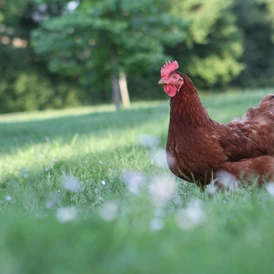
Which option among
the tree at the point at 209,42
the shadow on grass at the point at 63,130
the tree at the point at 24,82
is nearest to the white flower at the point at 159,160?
the shadow on grass at the point at 63,130

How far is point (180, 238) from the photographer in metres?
1.28

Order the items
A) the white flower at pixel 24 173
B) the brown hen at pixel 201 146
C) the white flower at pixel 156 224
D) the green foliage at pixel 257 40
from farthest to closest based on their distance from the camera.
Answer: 1. the green foliage at pixel 257 40
2. the white flower at pixel 24 173
3. the brown hen at pixel 201 146
4. the white flower at pixel 156 224

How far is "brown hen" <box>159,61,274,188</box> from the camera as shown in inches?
112

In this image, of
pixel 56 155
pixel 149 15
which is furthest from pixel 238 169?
pixel 149 15

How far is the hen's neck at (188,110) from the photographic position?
2.93 m

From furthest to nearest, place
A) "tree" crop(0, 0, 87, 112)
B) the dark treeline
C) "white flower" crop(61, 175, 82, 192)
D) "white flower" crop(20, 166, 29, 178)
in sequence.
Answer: "tree" crop(0, 0, 87, 112) → the dark treeline → "white flower" crop(20, 166, 29, 178) → "white flower" crop(61, 175, 82, 192)

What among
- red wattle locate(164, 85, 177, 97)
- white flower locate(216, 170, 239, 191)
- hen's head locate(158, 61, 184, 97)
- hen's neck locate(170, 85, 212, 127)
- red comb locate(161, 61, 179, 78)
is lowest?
white flower locate(216, 170, 239, 191)

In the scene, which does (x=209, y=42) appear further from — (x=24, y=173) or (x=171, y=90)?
(x=171, y=90)

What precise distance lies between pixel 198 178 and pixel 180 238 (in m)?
1.64

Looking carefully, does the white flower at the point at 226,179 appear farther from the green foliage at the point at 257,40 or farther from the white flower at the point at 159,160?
the green foliage at the point at 257,40

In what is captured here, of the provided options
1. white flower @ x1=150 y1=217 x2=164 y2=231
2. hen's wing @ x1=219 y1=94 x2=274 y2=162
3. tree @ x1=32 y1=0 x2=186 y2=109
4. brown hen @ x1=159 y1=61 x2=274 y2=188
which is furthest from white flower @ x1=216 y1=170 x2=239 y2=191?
tree @ x1=32 y1=0 x2=186 y2=109

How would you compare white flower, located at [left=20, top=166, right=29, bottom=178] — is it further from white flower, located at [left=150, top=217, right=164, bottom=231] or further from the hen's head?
white flower, located at [left=150, top=217, right=164, bottom=231]

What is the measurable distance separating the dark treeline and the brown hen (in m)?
12.8

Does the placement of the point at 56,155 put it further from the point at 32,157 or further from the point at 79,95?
the point at 79,95
